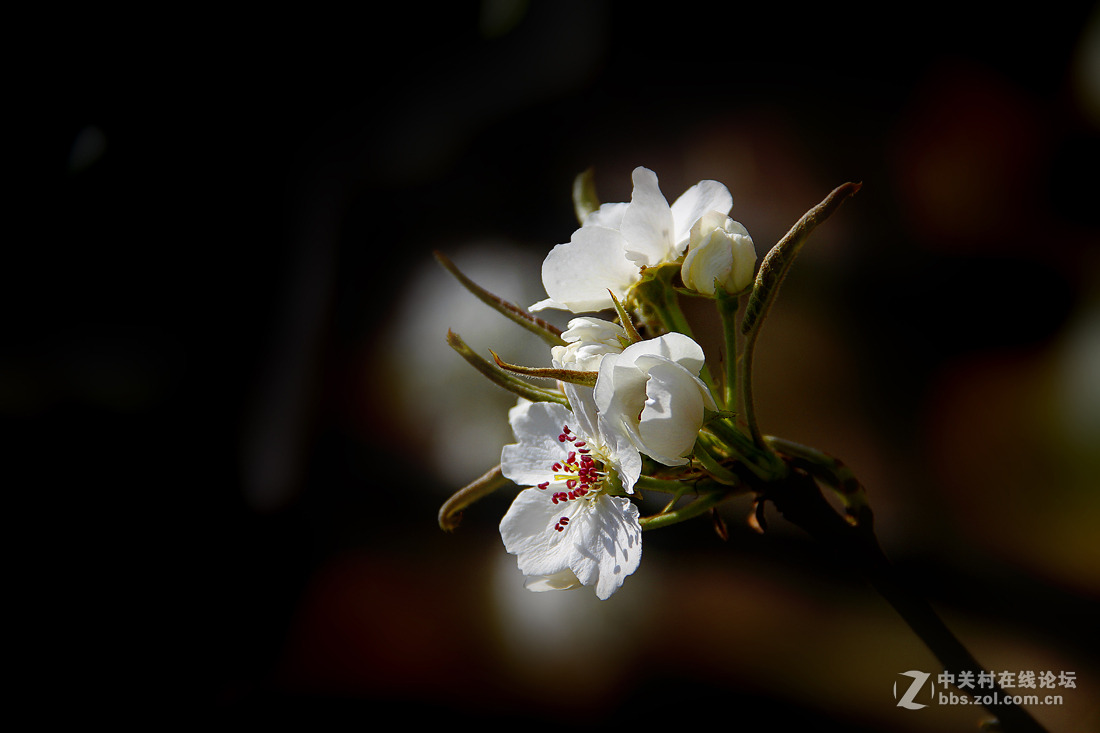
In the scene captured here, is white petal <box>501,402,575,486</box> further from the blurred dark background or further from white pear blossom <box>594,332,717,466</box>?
the blurred dark background

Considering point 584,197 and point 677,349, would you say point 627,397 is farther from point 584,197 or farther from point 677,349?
point 584,197

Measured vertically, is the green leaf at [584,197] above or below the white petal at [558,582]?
above

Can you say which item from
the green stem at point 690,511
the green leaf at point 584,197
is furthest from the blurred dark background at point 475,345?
the green stem at point 690,511

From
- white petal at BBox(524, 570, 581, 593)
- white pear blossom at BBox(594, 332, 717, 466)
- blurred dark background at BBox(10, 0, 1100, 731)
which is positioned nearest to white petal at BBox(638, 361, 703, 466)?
white pear blossom at BBox(594, 332, 717, 466)

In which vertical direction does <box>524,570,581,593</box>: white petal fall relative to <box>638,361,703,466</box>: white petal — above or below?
below

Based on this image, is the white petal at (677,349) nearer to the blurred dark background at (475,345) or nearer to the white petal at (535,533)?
the white petal at (535,533)

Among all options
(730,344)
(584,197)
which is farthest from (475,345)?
(730,344)

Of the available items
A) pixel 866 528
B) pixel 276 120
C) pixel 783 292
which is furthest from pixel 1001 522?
pixel 276 120

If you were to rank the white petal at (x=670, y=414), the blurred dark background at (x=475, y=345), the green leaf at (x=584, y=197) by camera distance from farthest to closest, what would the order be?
the blurred dark background at (x=475, y=345) → the green leaf at (x=584, y=197) → the white petal at (x=670, y=414)
